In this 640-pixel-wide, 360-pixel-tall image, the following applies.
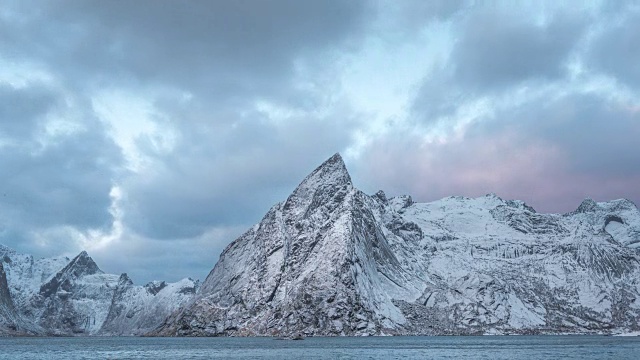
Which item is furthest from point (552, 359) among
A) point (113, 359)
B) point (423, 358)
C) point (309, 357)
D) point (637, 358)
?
point (113, 359)

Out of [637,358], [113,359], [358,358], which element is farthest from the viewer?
[113,359]

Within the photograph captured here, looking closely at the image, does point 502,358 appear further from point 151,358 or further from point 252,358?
point 151,358

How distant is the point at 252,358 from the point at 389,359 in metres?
33.4

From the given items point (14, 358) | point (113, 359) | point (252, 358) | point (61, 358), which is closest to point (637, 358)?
point (252, 358)

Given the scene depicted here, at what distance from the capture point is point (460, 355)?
568ft

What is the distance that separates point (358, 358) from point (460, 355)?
31122mm

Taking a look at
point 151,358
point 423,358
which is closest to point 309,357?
point 423,358

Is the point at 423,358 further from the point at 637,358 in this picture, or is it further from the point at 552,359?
the point at 637,358

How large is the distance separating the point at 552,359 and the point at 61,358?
416 feet

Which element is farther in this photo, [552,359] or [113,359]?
[113,359]

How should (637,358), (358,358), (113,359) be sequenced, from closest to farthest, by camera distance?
1. (637,358)
2. (358,358)
3. (113,359)

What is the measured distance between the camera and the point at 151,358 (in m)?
168

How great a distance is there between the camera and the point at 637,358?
14662 centimetres

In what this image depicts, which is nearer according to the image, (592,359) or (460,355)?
(592,359)
